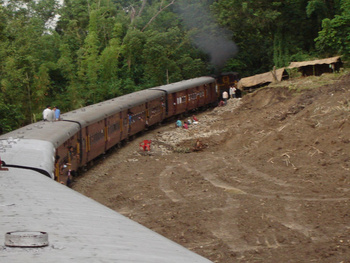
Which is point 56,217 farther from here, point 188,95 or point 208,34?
point 208,34

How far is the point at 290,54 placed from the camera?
42.2 meters

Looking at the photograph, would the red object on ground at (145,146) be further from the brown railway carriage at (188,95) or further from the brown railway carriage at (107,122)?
the brown railway carriage at (188,95)

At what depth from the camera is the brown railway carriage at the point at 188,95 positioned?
31.9m

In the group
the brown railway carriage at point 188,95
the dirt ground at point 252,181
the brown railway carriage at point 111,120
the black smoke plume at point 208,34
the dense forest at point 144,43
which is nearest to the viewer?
the dirt ground at point 252,181

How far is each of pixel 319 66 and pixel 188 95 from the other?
9.40m

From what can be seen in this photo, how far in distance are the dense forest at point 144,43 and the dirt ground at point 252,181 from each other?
41.2 ft

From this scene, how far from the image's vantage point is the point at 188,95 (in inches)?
1351

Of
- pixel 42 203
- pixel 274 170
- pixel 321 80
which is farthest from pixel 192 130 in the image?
pixel 42 203

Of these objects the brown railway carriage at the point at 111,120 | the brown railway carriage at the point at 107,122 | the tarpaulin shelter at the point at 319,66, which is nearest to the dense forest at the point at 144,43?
the tarpaulin shelter at the point at 319,66

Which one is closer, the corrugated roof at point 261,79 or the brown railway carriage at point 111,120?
the brown railway carriage at point 111,120

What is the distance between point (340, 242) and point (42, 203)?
7538 millimetres

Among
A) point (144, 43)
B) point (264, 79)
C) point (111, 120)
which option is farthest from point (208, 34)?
point (111, 120)

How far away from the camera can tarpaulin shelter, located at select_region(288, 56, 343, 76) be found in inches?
1275

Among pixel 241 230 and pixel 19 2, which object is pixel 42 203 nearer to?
pixel 241 230
